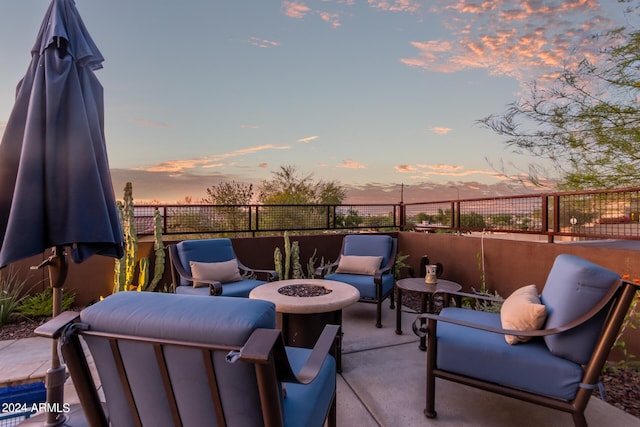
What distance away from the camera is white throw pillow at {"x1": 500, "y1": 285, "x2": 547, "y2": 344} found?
2062mm

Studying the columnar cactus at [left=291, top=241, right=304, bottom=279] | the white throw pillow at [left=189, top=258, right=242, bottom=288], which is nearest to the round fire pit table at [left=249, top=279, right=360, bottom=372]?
the white throw pillow at [left=189, top=258, right=242, bottom=288]

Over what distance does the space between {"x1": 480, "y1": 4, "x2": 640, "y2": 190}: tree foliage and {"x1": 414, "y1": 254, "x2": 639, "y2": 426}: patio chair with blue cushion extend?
5523mm

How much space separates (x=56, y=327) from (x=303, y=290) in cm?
240

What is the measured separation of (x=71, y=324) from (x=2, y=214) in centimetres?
111

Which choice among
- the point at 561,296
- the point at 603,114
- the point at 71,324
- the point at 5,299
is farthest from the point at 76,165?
the point at 603,114

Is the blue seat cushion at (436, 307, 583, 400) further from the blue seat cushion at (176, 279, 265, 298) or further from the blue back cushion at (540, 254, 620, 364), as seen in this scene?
the blue seat cushion at (176, 279, 265, 298)

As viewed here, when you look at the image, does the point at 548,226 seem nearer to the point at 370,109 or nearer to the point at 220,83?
the point at 370,109

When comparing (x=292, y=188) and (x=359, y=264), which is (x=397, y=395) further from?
(x=292, y=188)

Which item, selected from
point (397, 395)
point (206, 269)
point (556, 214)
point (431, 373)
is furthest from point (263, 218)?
point (556, 214)

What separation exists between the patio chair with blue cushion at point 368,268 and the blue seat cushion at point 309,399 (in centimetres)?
234

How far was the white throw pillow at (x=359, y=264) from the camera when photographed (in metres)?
4.62

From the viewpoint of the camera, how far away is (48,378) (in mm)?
1726

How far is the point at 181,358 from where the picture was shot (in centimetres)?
109

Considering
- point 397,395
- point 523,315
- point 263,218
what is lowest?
point 397,395
